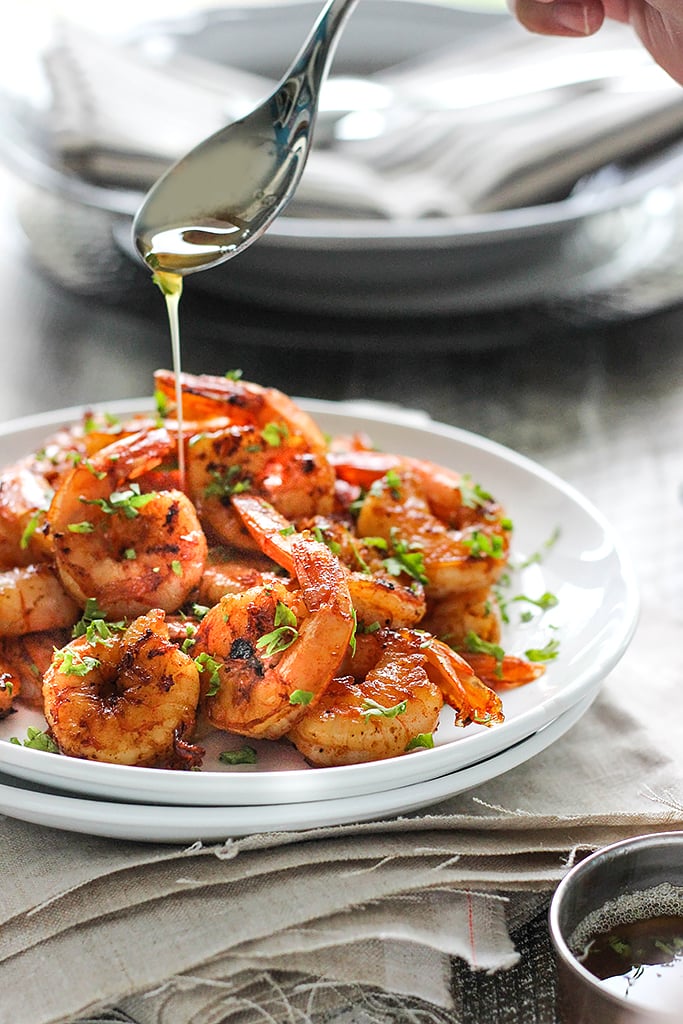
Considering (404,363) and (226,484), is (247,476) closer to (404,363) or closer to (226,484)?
(226,484)

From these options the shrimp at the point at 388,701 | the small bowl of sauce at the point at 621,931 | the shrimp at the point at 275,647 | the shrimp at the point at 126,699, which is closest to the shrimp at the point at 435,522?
the shrimp at the point at 388,701

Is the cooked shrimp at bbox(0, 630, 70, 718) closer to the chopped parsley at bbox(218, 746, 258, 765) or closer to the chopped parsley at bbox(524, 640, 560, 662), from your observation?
the chopped parsley at bbox(218, 746, 258, 765)

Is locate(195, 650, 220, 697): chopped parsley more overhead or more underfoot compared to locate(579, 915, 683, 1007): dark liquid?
more overhead

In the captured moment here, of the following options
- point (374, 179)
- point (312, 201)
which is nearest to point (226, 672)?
point (312, 201)

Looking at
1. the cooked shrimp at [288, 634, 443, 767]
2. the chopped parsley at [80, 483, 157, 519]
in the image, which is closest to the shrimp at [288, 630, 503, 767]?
the cooked shrimp at [288, 634, 443, 767]

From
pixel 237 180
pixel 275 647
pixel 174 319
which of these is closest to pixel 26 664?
pixel 275 647

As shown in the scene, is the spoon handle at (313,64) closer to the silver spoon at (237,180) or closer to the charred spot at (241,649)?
the silver spoon at (237,180)
